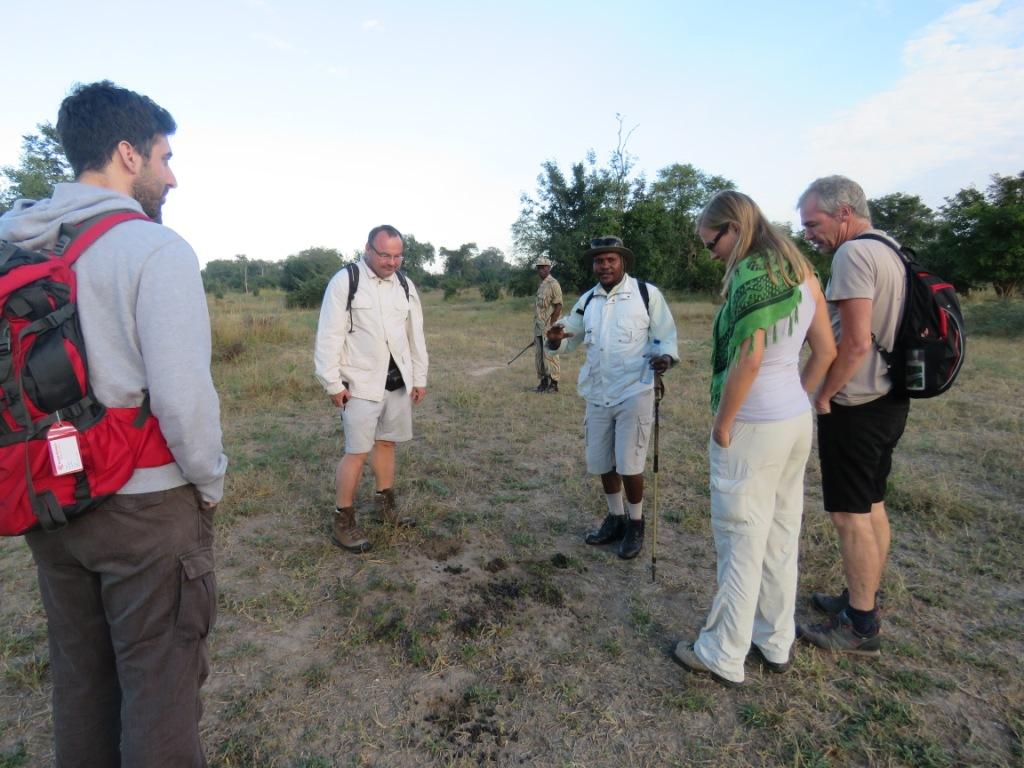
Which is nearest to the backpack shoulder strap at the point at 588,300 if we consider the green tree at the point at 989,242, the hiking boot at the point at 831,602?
the hiking boot at the point at 831,602

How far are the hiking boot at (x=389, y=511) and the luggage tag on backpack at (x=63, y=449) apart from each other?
2.80 meters

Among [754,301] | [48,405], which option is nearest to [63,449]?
[48,405]

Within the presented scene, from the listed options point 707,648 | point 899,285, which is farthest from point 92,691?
point 899,285

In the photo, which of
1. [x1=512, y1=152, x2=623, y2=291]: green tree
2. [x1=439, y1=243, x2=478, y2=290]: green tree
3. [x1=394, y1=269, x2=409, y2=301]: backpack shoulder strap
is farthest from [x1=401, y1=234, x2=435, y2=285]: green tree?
[x1=394, y1=269, x2=409, y2=301]: backpack shoulder strap

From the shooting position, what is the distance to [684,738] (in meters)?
2.31

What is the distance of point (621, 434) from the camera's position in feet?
11.7

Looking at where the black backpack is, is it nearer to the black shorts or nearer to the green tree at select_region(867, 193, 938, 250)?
the black shorts

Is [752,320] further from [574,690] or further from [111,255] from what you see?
[111,255]

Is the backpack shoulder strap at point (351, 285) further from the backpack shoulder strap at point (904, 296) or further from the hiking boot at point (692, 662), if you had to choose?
the backpack shoulder strap at point (904, 296)

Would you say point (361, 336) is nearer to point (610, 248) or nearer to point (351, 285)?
point (351, 285)

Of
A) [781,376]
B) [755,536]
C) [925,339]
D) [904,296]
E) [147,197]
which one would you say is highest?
[147,197]

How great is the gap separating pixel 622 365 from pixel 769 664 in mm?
1785

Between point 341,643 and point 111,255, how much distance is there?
219cm

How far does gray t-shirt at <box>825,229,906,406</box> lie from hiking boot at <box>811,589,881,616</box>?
118 centimetres
